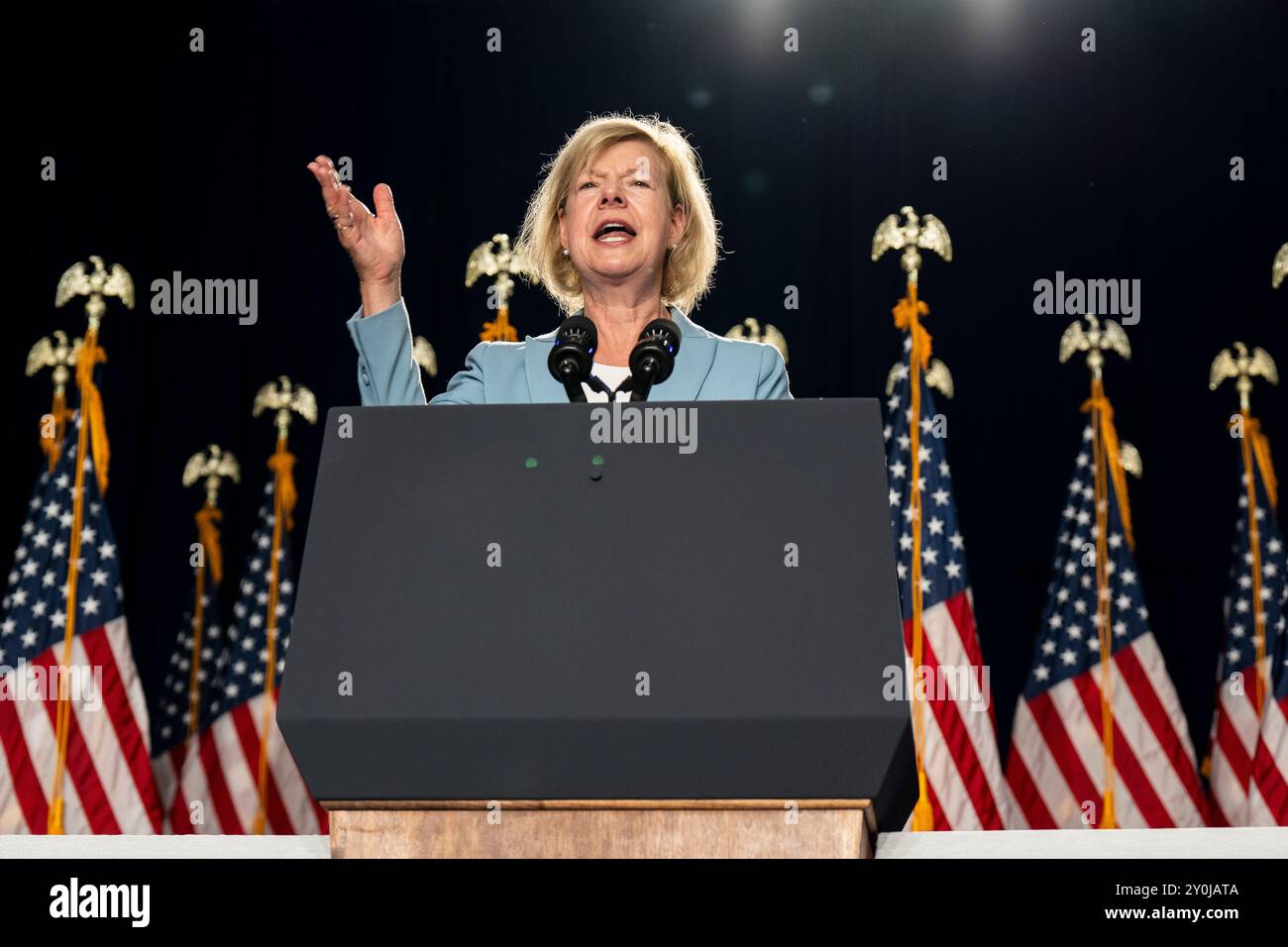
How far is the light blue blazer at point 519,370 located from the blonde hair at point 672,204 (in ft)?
1.13

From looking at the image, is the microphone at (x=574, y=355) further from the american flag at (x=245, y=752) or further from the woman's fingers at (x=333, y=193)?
the american flag at (x=245, y=752)

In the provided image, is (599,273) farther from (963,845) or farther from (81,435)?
(81,435)

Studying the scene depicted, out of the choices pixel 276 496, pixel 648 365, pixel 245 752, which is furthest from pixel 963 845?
pixel 276 496

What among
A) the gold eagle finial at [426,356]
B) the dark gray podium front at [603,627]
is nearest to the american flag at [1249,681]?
the gold eagle finial at [426,356]

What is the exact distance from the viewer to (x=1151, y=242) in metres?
5.09

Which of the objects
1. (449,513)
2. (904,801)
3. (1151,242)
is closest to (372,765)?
(449,513)

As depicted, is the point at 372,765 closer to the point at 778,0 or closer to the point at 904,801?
the point at 904,801

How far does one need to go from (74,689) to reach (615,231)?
3616 mm

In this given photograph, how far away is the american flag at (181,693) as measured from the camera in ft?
16.3

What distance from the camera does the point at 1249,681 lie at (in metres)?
4.66

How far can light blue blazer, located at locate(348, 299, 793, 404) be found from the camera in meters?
1.64

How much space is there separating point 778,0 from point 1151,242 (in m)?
1.56

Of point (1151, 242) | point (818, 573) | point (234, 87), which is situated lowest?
point (818, 573)
